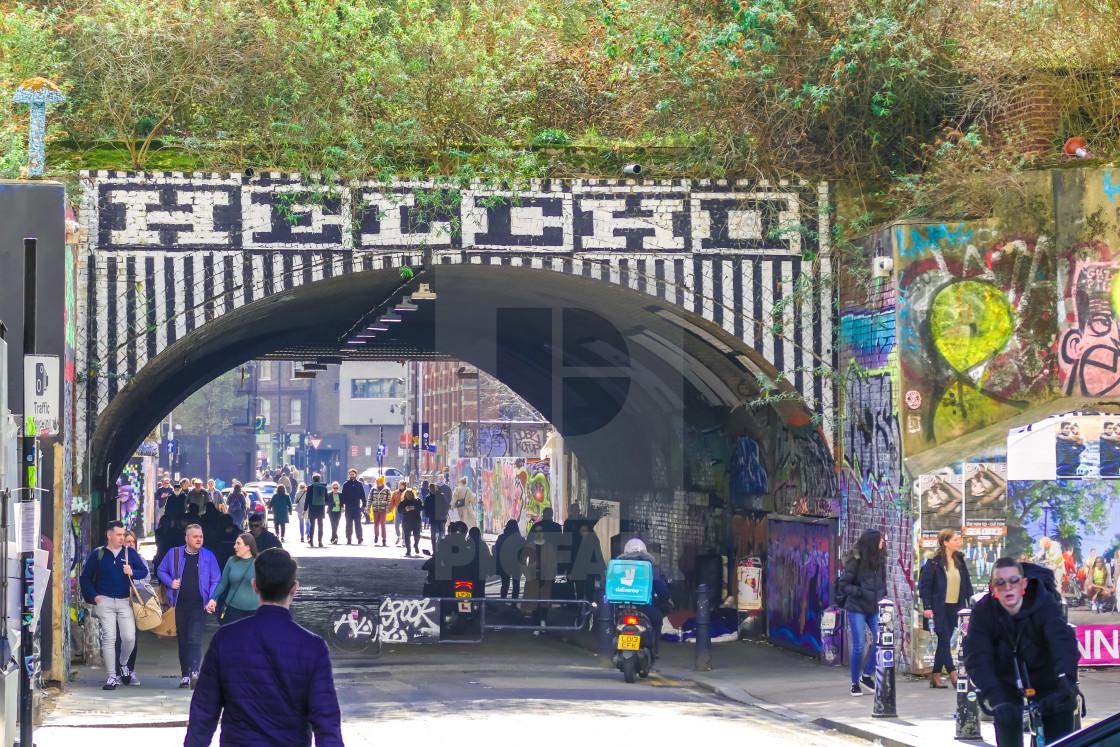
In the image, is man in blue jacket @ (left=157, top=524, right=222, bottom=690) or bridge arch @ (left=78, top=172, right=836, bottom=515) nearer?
man in blue jacket @ (left=157, top=524, right=222, bottom=690)

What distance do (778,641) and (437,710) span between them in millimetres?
7136

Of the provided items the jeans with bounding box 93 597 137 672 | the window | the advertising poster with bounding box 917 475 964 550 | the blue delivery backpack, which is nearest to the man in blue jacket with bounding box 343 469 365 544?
the blue delivery backpack

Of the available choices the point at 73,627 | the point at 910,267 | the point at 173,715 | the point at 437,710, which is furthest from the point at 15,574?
the point at 910,267

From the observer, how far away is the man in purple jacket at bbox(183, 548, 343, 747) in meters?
5.96

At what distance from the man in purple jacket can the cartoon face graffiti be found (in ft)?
38.2

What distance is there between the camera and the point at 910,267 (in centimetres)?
1562

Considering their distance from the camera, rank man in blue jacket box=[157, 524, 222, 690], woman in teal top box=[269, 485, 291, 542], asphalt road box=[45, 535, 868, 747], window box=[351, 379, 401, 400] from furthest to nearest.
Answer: window box=[351, 379, 401, 400] < woman in teal top box=[269, 485, 291, 542] < man in blue jacket box=[157, 524, 222, 690] < asphalt road box=[45, 535, 868, 747]

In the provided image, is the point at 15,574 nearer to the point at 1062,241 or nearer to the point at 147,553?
the point at 1062,241

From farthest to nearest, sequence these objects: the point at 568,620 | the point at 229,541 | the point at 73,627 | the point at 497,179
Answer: the point at 229,541 → the point at 568,620 → the point at 497,179 → the point at 73,627

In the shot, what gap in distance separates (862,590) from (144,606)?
22.9 ft

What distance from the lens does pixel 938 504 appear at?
1509 centimetres

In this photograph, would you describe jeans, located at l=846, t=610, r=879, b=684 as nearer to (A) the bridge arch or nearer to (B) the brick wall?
(B) the brick wall

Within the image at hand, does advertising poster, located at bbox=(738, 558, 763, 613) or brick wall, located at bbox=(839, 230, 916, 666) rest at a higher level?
brick wall, located at bbox=(839, 230, 916, 666)

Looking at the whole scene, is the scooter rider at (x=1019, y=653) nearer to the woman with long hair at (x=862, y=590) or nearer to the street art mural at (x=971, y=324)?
the woman with long hair at (x=862, y=590)
